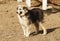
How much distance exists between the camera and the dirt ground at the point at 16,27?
7.83m

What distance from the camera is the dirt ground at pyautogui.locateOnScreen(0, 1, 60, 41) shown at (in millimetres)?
7828

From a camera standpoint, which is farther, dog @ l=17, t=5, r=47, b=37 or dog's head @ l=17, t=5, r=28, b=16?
dog @ l=17, t=5, r=47, b=37

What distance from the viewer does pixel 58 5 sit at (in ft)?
39.8

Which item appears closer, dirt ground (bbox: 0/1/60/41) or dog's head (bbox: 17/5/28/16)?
dog's head (bbox: 17/5/28/16)

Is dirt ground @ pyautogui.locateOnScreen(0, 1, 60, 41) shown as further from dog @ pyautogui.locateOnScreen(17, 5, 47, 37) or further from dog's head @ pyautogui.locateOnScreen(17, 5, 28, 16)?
dog's head @ pyautogui.locateOnScreen(17, 5, 28, 16)

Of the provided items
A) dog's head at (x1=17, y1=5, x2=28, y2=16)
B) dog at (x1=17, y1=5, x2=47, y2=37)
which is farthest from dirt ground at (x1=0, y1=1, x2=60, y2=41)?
dog's head at (x1=17, y1=5, x2=28, y2=16)

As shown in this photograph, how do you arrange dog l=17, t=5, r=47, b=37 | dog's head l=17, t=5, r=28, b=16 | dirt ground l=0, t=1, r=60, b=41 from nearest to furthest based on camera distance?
dog's head l=17, t=5, r=28, b=16, dog l=17, t=5, r=47, b=37, dirt ground l=0, t=1, r=60, b=41

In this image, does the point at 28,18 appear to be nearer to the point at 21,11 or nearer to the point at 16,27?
the point at 21,11

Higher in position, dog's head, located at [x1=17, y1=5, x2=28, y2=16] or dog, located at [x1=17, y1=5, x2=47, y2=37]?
dog's head, located at [x1=17, y1=5, x2=28, y2=16]

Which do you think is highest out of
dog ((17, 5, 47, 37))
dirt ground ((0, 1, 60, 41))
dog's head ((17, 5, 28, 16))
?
dog's head ((17, 5, 28, 16))

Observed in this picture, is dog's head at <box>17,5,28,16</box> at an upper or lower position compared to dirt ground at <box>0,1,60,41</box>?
upper

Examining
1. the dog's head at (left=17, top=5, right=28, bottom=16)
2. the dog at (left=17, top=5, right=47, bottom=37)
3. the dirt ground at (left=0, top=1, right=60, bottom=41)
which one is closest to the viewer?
the dog's head at (left=17, top=5, right=28, bottom=16)

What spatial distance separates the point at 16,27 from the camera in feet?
30.2

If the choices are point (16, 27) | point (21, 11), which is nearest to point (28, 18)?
point (21, 11)
